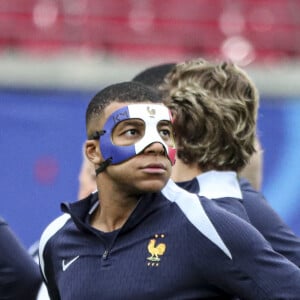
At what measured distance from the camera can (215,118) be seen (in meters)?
3.50

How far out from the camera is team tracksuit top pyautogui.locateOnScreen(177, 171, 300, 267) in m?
3.36

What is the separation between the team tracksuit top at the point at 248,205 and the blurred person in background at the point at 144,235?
236 mm

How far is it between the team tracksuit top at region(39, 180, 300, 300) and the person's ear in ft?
0.59

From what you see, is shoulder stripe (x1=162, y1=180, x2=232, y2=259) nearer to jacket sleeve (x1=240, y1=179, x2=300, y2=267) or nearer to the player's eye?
the player's eye

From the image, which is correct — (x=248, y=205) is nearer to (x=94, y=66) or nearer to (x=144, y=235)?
(x=144, y=235)

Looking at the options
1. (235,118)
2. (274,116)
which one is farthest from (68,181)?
(235,118)

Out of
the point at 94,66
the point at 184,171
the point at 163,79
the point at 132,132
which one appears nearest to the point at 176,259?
the point at 132,132

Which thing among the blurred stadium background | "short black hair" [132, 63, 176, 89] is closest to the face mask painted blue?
"short black hair" [132, 63, 176, 89]

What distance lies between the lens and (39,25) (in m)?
9.31

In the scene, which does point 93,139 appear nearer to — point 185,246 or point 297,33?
point 185,246

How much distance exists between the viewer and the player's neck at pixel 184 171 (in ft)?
11.7

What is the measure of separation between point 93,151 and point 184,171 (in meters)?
0.42

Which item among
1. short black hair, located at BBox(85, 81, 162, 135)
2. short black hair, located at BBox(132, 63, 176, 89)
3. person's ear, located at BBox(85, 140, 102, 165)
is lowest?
person's ear, located at BBox(85, 140, 102, 165)

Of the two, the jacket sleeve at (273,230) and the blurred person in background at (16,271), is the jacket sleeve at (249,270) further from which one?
the blurred person in background at (16,271)
